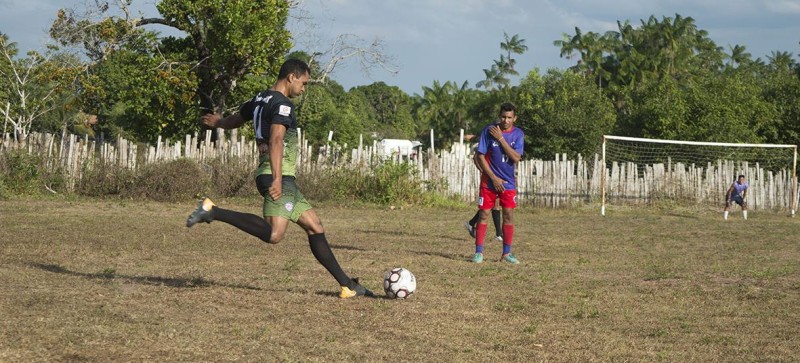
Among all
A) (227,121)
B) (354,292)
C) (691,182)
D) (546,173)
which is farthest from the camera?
(691,182)

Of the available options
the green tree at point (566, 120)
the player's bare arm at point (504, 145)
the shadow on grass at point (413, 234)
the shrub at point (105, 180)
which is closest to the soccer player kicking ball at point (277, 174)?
the player's bare arm at point (504, 145)

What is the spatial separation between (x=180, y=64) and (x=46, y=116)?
2695 centimetres

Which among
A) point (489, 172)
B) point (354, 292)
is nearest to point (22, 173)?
point (489, 172)

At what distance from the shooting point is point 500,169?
11922mm

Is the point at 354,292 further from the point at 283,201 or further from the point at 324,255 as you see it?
the point at 283,201

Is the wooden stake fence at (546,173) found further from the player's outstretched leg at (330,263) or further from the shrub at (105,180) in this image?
the player's outstretched leg at (330,263)

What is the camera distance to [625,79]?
2712 inches

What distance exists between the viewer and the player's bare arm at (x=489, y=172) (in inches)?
461

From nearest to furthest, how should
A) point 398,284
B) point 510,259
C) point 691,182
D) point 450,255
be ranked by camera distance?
point 398,284
point 510,259
point 450,255
point 691,182

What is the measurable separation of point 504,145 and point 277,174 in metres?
4.54

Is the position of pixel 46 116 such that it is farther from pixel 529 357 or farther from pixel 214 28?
pixel 529 357

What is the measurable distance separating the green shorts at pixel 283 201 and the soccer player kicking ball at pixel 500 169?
13.9 ft

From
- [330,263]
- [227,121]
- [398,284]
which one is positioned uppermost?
[227,121]

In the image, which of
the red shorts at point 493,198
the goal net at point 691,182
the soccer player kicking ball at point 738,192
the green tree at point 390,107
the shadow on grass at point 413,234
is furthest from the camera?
the green tree at point 390,107
